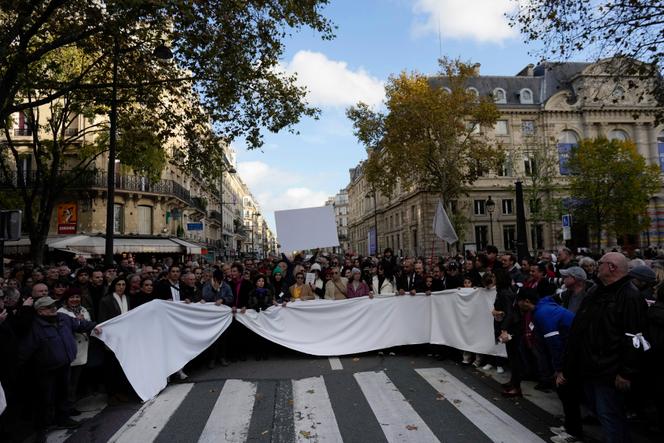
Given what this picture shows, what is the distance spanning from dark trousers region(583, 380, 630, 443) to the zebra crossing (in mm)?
948

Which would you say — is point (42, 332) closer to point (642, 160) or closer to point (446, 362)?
point (446, 362)

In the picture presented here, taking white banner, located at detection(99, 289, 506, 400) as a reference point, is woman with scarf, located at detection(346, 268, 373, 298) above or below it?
above

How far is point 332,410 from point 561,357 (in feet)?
8.99

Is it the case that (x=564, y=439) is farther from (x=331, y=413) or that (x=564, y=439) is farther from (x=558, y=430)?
(x=331, y=413)

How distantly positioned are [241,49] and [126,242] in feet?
73.4

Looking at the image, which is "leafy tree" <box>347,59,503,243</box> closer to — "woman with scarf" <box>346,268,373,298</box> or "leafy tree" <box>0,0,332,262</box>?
"leafy tree" <box>0,0,332,262</box>

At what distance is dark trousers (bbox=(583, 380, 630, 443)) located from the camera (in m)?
3.84

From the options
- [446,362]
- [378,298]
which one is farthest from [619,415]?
[378,298]

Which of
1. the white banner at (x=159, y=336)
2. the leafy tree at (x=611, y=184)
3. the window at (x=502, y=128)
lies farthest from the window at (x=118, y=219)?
the window at (x=502, y=128)

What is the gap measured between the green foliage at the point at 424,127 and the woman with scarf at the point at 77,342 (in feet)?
90.0

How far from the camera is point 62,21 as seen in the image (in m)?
10.7

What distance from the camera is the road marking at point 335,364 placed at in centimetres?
780

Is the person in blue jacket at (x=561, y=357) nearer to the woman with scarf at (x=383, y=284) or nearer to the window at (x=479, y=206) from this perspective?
the woman with scarf at (x=383, y=284)

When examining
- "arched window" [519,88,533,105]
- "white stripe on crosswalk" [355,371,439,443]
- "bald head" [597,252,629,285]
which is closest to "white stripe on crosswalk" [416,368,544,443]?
"white stripe on crosswalk" [355,371,439,443]
